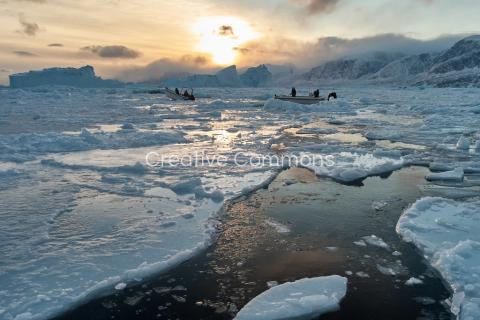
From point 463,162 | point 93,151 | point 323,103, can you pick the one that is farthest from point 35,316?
point 323,103

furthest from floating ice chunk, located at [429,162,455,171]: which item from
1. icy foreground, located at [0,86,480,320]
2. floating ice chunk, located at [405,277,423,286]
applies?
floating ice chunk, located at [405,277,423,286]

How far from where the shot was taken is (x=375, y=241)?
5738mm

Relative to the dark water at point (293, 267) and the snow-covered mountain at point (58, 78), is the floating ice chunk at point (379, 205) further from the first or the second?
the snow-covered mountain at point (58, 78)

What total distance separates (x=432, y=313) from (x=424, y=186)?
5106mm

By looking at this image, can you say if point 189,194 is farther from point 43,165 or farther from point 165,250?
point 43,165

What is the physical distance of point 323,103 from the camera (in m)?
34.7

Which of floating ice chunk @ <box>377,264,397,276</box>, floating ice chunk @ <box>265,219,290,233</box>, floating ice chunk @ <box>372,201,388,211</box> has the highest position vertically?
floating ice chunk @ <box>372,201,388,211</box>

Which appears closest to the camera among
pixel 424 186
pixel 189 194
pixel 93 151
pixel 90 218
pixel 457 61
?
pixel 90 218

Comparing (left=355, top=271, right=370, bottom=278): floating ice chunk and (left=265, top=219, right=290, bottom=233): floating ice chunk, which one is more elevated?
(left=265, top=219, right=290, bottom=233): floating ice chunk

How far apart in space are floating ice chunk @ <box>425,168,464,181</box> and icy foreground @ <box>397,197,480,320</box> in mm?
1877

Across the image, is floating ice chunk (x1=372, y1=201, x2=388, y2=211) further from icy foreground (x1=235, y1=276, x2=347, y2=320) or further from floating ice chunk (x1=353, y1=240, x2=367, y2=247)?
icy foreground (x1=235, y1=276, x2=347, y2=320)

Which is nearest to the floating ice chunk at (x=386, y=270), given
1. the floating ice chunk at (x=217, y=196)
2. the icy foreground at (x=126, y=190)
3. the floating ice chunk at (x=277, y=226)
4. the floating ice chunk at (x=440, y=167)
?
the floating ice chunk at (x=277, y=226)

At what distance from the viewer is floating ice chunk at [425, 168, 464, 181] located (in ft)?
30.2

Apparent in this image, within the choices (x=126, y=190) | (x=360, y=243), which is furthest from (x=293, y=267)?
(x=126, y=190)
